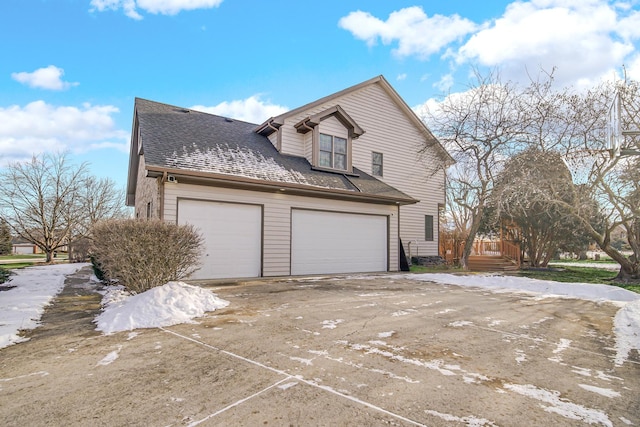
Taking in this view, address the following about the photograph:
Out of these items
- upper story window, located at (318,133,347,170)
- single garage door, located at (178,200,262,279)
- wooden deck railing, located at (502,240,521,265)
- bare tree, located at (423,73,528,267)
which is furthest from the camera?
wooden deck railing, located at (502,240,521,265)

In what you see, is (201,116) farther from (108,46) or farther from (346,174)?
(346,174)

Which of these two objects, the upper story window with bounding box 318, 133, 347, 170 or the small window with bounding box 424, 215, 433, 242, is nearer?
the upper story window with bounding box 318, 133, 347, 170

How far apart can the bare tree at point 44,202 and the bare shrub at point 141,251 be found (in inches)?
666

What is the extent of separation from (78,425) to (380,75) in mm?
15872

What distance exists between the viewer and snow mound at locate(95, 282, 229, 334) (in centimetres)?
490

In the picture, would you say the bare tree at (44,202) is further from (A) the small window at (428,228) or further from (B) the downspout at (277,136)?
(A) the small window at (428,228)

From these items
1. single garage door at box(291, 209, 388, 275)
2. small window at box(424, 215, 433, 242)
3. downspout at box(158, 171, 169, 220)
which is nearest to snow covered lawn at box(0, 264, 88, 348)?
downspout at box(158, 171, 169, 220)

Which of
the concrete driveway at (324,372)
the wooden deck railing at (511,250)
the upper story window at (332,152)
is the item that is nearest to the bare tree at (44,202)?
the upper story window at (332,152)

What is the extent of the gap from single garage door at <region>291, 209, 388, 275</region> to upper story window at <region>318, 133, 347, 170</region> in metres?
2.13

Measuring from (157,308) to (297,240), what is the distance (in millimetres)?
6119

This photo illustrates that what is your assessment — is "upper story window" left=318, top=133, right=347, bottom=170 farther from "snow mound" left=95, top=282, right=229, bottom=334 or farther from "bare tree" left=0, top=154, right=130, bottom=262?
"bare tree" left=0, top=154, right=130, bottom=262

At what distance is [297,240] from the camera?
36.8 feet

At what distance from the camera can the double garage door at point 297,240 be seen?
9.54m

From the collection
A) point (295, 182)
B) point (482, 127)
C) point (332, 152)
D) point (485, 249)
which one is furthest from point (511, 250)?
point (295, 182)
